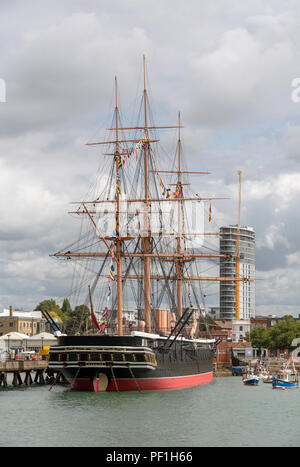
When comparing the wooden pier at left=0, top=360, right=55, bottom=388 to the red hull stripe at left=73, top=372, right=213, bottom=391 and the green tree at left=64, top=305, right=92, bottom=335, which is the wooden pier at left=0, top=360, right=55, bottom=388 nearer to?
the green tree at left=64, top=305, right=92, bottom=335

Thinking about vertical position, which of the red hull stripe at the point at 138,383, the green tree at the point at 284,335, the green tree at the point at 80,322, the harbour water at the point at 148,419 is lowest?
the harbour water at the point at 148,419

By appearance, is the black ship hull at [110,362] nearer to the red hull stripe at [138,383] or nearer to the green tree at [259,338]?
the red hull stripe at [138,383]

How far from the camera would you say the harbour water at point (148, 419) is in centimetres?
3994

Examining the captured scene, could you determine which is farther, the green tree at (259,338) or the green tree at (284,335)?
the green tree at (259,338)

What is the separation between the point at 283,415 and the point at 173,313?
4270 cm

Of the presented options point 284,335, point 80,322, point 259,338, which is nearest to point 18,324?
point 259,338

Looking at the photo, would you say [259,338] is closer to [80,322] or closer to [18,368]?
[80,322]

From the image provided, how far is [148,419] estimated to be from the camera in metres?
47.5

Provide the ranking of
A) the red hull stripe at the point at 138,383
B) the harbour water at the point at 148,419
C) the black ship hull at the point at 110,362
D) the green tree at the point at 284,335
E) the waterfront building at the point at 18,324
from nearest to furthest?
the harbour water at the point at 148,419
the black ship hull at the point at 110,362
the red hull stripe at the point at 138,383
the green tree at the point at 284,335
the waterfront building at the point at 18,324

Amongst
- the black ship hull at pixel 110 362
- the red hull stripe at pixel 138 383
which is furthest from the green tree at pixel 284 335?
the black ship hull at pixel 110 362

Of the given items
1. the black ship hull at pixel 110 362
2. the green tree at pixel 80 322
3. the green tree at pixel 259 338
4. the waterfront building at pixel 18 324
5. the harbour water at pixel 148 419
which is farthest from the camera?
the waterfront building at pixel 18 324

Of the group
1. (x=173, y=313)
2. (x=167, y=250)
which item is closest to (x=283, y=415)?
(x=173, y=313)
